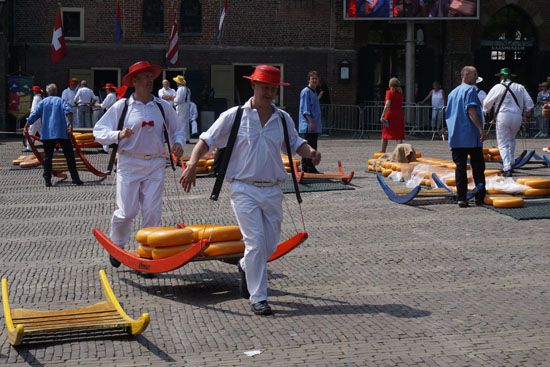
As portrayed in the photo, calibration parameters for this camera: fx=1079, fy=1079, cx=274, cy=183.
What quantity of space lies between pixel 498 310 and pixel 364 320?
3.85 ft

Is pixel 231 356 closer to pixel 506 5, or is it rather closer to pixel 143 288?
pixel 143 288

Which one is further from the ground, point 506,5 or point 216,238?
point 506,5

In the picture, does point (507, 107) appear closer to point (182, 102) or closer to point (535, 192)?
point (535, 192)

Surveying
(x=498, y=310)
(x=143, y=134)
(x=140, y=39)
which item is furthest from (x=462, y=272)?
(x=140, y=39)

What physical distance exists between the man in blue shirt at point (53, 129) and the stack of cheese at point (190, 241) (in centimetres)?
1025

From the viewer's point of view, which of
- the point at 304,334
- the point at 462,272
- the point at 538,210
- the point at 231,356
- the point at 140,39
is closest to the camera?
the point at 231,356

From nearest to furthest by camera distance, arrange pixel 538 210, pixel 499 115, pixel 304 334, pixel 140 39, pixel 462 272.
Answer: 1. pixel 304 334
2. pixel 462 272
3. pixel 538 210
4. pixel 499 115
5. pixel 140 39

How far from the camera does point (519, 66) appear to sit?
41.1 meters

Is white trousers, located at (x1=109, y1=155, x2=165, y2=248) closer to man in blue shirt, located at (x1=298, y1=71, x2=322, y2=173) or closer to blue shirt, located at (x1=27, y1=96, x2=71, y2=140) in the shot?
man in blue shirt, located at (x1=298, y1=71, x2=322, y2=173)

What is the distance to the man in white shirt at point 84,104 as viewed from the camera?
34125 mm

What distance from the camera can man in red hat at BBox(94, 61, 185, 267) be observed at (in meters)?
10.7

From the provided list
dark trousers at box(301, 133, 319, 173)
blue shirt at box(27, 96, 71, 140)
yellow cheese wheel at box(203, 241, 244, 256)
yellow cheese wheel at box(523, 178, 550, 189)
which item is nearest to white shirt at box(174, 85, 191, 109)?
blue shirt at box(27, 96, 71, 140)

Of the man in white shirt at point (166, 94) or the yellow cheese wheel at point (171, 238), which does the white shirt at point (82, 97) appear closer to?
the man in white shirt at point (166, 94)

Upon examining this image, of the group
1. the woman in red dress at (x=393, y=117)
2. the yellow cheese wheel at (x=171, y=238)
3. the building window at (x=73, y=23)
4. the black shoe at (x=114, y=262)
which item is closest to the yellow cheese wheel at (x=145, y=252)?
the yellow cheese wheel at (x=171, y=238)
